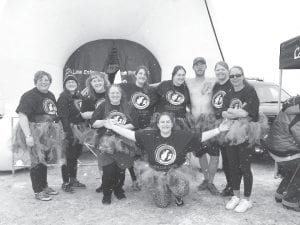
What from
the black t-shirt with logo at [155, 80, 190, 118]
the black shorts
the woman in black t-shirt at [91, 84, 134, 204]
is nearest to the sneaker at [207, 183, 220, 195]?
the black shorts

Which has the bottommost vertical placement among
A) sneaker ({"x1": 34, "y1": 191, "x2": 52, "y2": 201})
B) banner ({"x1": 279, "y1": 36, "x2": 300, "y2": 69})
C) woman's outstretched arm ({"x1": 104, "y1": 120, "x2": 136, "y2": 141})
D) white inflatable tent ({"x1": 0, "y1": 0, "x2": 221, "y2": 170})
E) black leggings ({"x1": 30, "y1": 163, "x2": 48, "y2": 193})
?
sneaker ({"x1": 34, "y1": 191, "x2": 52, "y2": 201})

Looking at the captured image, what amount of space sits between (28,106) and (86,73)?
13.1 ft

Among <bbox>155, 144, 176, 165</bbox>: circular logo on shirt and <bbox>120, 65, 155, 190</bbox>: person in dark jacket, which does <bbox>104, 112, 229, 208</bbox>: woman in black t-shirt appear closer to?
<bbox>155, 144, 176, 165</bbox>: circular logo on shirt

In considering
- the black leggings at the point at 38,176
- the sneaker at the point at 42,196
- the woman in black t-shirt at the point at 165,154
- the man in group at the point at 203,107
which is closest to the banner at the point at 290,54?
the man in group at the point at 203,107

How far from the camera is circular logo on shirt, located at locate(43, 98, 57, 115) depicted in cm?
438

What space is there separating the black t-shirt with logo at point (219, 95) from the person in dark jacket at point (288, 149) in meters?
0.65

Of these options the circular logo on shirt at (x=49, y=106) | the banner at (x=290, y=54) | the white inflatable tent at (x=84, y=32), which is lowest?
the circular logo on shirt at (x=49, y=106)

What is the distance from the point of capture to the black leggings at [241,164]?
13.0 ft

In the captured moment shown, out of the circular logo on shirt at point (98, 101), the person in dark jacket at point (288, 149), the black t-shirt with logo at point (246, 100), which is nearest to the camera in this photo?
the black t-shirt with logo at point (246, 100)

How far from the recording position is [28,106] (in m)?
4.23

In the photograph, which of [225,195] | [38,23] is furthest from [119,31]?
[225,195]

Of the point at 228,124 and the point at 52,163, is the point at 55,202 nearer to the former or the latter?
the point at 52,163

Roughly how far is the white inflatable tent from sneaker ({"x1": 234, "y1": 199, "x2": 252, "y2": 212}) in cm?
406

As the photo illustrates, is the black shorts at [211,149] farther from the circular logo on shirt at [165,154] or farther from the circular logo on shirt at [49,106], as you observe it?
the circular logo on shirt at [49,106]
